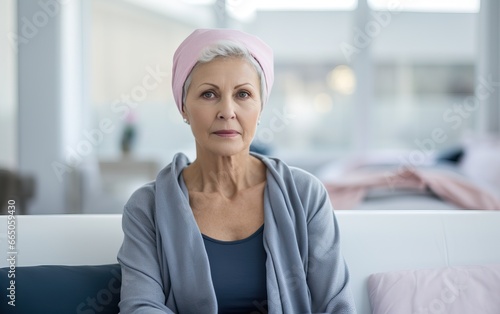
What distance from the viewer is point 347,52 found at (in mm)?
5715

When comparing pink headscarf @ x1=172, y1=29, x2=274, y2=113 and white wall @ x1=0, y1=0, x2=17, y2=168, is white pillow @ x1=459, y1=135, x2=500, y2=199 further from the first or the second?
white wall @ x1=0, y1=0, x2=17, y2=168

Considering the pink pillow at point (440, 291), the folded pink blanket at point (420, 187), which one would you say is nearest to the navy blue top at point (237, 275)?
the pink pillow at point (440, 291)

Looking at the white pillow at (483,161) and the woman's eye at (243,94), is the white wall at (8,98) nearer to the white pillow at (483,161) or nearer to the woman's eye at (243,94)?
the white pillow at (483,161)

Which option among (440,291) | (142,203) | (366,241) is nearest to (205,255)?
(142,203)

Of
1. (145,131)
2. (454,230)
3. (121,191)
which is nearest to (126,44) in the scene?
(145,131)

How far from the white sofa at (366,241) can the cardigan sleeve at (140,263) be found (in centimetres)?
20

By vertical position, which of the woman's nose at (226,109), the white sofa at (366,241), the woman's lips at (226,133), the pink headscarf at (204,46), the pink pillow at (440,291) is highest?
the pink headscarf at (204,46)

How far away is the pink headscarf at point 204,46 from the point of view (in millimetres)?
1708

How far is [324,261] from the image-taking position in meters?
1.68

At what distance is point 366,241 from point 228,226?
41 centimetres

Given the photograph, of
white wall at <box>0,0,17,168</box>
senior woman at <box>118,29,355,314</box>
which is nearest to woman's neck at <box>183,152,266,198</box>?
senior woman at <box>118,29,355,314</box>

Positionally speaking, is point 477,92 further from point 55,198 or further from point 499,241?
point 499,241

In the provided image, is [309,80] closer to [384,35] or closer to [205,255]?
[384,35]

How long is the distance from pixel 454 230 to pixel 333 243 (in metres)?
0.41
